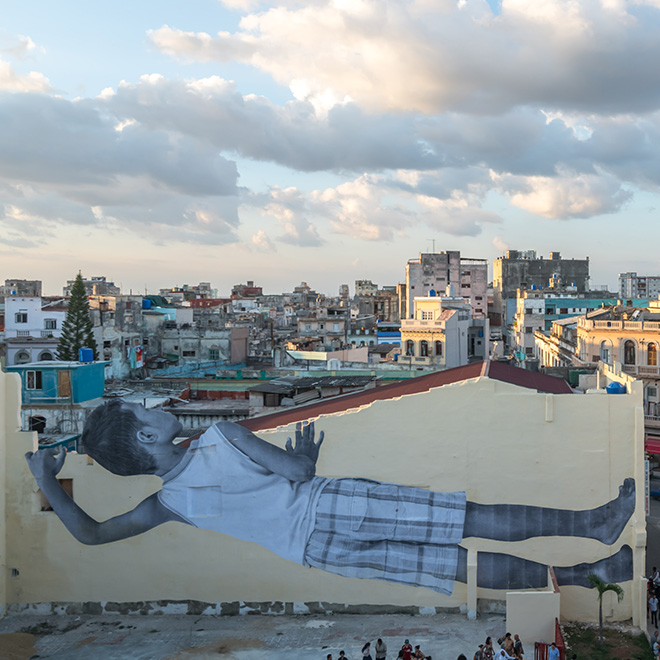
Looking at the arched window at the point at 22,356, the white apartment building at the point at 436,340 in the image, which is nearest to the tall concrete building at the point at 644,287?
the white apartment building at the point at 436,340

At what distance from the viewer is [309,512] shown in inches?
900

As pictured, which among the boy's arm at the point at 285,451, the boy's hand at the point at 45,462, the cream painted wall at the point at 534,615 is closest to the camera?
the cream painted wall at the point at 534,615

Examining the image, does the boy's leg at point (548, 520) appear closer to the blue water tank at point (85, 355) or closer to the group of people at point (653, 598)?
the group of people at point (653, 598)

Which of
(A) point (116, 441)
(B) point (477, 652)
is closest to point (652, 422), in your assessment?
(B) point (477, 652)

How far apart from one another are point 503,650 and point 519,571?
142 inches

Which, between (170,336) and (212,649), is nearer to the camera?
(212,649)

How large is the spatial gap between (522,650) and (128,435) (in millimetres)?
13301

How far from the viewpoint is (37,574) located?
2377 cm

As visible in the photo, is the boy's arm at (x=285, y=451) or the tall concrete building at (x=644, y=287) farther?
the tall concrete building at (x=644, y=287)

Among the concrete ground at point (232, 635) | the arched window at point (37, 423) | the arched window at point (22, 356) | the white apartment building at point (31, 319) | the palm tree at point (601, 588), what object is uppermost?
the white apartment building at point (31, 319)

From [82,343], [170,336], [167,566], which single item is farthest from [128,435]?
[170,336]

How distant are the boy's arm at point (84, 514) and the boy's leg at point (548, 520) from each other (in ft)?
31.2

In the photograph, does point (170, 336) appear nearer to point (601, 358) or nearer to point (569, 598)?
point (601, 358)

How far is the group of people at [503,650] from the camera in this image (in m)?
18.9
